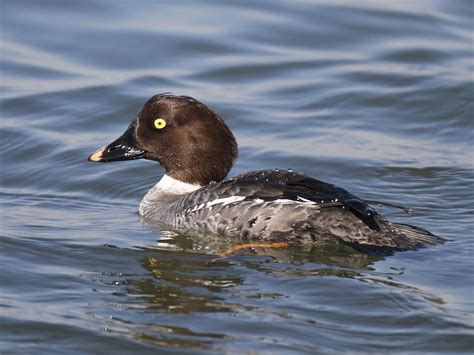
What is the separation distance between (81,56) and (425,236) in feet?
26.5

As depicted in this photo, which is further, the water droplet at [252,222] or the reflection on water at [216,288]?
the water droplet at [252,222]

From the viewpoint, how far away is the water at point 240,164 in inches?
310

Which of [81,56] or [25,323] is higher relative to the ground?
[81,56]

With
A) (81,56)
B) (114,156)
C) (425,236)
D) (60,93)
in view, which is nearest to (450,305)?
(425,236)

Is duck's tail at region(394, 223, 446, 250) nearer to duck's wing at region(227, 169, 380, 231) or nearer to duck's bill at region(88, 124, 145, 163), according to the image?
duck's wing at region(227, 169, 380, 231)

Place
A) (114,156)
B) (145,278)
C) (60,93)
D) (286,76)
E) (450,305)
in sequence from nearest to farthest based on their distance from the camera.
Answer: (450,305) < (145,278) < (114,156) < (60,93) < (286,76)

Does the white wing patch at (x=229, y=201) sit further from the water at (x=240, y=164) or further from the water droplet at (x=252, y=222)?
the water at (x=240, y=164)

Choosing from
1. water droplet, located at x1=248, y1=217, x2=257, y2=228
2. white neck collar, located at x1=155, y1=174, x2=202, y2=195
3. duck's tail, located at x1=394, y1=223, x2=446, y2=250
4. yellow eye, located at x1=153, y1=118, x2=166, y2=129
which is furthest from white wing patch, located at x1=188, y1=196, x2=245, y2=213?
duck's tail, located at x1=394, y1=223, x2=446, y2=250

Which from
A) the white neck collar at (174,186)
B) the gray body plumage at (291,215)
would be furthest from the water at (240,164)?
the white neck collar at (174,186)

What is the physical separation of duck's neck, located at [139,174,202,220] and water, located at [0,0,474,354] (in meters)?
0.27

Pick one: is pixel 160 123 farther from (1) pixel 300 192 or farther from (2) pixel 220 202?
(1) pixel 300 192

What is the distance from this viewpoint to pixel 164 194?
10.8m

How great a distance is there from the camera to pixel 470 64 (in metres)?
16.1

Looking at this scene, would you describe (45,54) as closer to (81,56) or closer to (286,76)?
(81,56)
